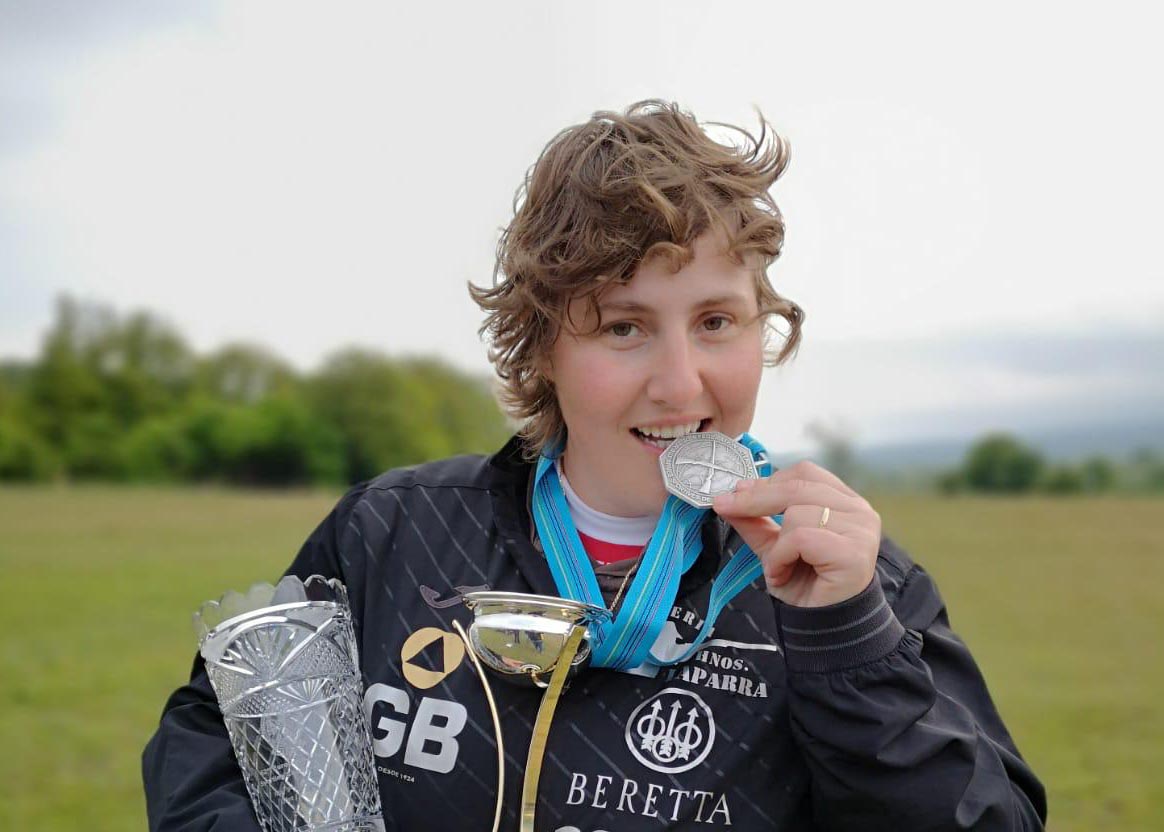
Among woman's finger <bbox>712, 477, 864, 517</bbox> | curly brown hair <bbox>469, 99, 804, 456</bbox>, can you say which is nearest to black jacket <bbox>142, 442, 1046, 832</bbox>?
woman's finger <bbox>712, 477, 864, 517</bbox>

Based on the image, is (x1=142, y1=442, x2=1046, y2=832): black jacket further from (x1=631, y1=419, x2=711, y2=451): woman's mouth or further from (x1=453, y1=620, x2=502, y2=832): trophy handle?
(x1=631, y1=419, x2=711, y2=451): woman's mouth

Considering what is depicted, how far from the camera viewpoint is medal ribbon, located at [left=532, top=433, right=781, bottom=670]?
1433mm

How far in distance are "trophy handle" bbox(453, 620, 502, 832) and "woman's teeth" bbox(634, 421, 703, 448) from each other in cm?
38

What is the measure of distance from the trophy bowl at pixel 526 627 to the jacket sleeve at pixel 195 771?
401 mm

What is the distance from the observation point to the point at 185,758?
1.51 meters

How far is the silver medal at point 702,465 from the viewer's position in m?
1.46

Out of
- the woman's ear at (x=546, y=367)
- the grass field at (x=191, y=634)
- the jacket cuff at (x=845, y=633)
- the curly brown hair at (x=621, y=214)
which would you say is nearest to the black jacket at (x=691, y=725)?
the jacket cuff at (x=845, y=633)

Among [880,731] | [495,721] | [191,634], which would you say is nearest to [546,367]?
[495,721]

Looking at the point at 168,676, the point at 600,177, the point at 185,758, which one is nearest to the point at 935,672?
the point at 600,177

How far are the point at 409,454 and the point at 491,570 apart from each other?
34.9ft

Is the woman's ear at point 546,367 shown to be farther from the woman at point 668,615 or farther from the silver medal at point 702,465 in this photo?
the silver medal at point 702,465

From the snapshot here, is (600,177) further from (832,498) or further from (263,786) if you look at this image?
(263,786)

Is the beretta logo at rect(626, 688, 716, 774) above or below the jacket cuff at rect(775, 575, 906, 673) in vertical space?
below

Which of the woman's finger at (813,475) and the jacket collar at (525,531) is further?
the jacket collar at (525,531)
